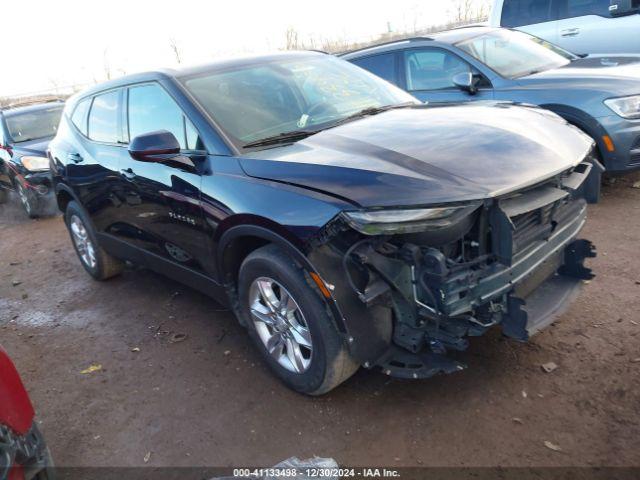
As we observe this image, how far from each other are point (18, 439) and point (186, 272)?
5.71ft

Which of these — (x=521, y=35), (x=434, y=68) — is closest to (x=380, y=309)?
(x=434, y=68)

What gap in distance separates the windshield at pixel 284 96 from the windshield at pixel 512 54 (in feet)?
7.49

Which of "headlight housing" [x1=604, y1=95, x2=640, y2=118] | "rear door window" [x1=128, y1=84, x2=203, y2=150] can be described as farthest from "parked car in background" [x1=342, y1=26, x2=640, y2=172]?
"rear door window" [x1=128, y1=84, x2=203, y2=150]

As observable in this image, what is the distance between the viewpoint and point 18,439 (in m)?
2.10

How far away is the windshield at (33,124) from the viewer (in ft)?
30.7

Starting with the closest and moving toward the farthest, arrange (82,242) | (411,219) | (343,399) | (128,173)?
(411,219), (343,399), (128,173), (82,242)

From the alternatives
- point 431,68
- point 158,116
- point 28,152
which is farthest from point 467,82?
point 28,152

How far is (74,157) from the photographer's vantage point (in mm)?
4742

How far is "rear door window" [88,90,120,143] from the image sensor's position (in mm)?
4234

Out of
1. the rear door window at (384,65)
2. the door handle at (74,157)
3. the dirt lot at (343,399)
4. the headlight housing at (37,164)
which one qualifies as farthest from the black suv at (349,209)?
the headlight housing at (37,164)

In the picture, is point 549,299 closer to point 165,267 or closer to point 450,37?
point 165,267

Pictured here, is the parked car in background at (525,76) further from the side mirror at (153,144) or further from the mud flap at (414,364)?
the mud flap at (414,364)

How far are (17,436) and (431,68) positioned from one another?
553 centimetres

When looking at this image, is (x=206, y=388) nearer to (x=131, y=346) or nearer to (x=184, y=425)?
(x=184, y=425)
